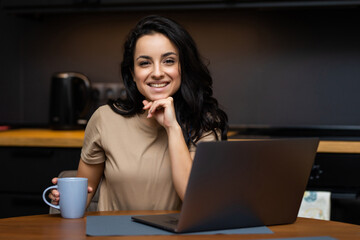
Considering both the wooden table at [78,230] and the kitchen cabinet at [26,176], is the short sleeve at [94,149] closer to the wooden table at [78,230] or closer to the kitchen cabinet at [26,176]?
the wooden table at [78,230]

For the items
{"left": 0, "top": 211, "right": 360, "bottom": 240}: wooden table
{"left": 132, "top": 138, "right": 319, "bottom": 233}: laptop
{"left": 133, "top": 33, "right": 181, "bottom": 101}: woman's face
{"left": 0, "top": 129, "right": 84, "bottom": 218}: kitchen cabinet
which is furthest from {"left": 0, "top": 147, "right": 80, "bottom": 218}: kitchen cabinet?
{"left": 132, "top": 138, "right": 319, "bottom": 233}: laptop

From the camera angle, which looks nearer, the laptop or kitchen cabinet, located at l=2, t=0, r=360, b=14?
the laptop

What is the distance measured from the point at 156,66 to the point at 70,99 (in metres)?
1.26

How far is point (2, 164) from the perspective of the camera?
2379mm

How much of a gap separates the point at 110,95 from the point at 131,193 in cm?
145

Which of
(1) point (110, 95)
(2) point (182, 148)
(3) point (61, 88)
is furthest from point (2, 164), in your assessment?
(2) point (182, 148)

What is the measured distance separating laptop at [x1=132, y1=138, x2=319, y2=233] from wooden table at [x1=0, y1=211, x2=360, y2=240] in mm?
40

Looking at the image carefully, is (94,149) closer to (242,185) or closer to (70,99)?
(242,185)

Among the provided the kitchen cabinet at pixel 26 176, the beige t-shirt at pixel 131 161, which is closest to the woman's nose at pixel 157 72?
the beige t-shirt at pixel 131 161

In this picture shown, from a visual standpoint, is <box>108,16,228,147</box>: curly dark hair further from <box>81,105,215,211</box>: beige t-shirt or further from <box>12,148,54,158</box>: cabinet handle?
<box>12,148,54,158</box>: cabinet handle

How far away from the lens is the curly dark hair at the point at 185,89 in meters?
1.53

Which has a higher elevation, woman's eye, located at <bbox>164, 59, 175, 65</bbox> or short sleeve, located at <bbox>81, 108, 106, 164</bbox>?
woman's eye, located at <bbox>164, 59, 175, 65</bbox>

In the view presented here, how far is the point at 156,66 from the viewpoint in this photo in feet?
4.88

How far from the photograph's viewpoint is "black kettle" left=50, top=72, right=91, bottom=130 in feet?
8.67
